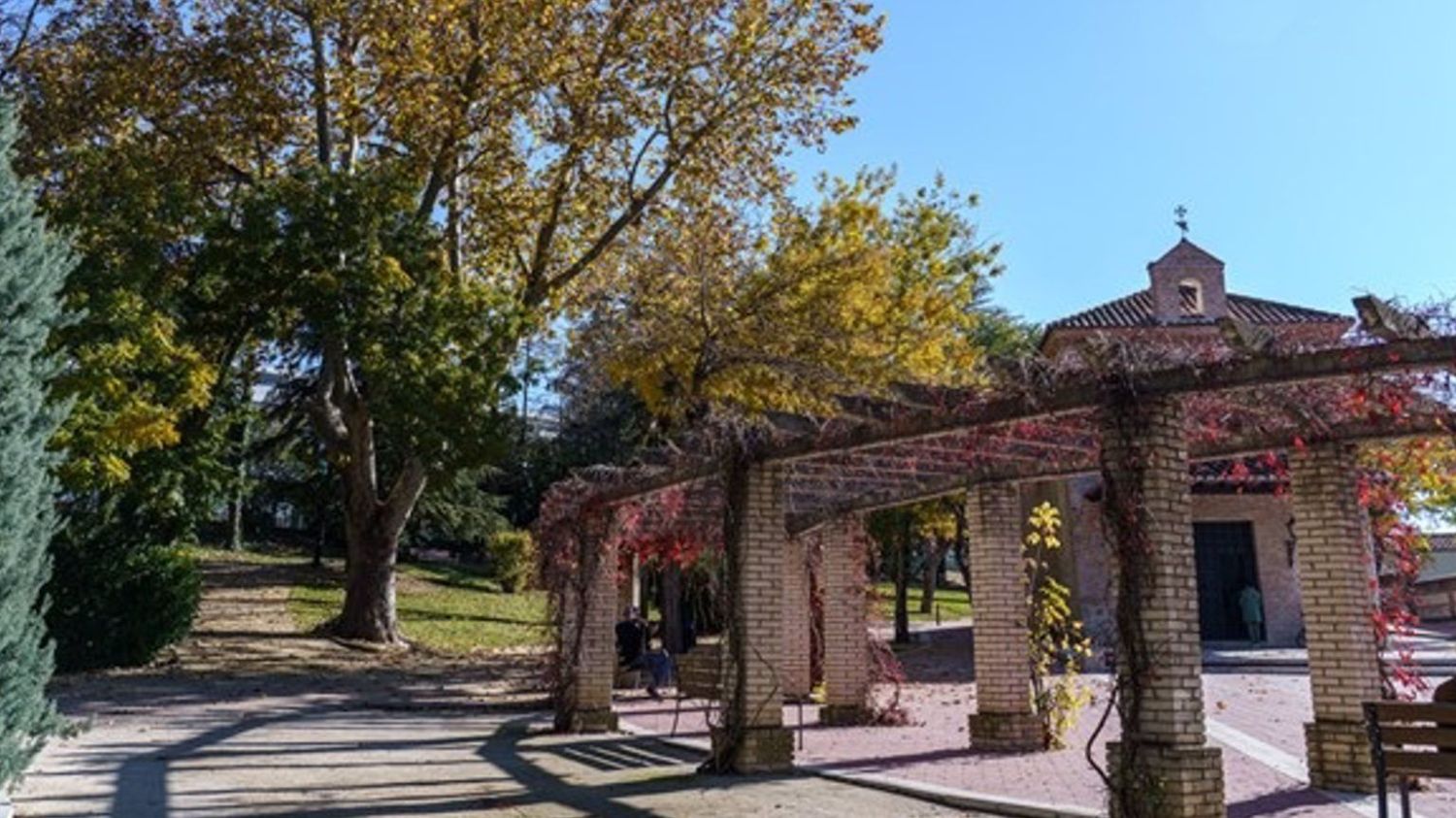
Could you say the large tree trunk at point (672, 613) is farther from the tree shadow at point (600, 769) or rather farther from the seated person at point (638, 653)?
the tree shadow at point (600, 769)

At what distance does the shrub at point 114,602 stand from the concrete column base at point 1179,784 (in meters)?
19.1

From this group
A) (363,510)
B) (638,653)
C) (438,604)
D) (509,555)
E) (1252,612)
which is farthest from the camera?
(509,555)

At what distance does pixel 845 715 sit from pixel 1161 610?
301 inches

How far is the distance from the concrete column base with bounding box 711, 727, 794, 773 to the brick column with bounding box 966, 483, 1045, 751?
257 cm

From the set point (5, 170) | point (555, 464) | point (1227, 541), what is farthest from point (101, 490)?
point (1227, 541)

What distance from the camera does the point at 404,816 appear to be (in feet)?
27.1

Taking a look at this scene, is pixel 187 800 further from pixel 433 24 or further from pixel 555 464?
pixel 555 464

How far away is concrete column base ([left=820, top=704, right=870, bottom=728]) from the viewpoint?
14.2m

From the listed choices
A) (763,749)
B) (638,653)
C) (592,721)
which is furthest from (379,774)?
(638,653)

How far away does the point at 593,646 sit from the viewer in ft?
46.5

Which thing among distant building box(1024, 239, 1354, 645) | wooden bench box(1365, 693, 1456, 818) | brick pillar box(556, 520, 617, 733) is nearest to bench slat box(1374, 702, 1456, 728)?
wooden bench box(1365, 693, 1456, 818)

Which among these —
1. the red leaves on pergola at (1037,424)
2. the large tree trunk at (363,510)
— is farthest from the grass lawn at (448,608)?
the red leaves on pergola at (1037,424)

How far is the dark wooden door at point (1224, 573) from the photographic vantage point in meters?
27.0

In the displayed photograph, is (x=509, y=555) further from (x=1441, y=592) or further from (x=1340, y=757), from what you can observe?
(x=1441, y=592)
